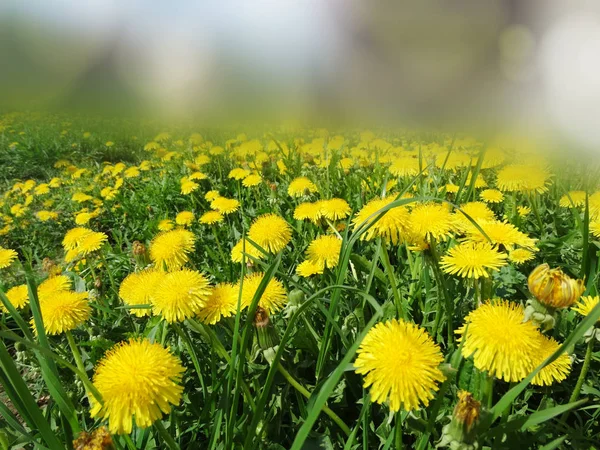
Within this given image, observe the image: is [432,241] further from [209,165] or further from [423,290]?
[209,165]

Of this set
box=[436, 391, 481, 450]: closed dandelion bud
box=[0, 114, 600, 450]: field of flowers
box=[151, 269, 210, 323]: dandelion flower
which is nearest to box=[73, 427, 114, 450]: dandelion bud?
box=[0, 114, 600, 450]: field of flowers

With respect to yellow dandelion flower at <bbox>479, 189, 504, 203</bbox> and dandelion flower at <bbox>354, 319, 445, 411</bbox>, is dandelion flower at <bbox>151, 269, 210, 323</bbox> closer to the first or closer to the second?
dandelion flower at <bbox>354, 319, 445, 411</bbox>

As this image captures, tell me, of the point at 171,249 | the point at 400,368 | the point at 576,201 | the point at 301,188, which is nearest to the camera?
the point at 400,368

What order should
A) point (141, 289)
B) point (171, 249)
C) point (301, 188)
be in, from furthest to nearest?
point (301, 188) → point (171, 249) → point (141, 289)

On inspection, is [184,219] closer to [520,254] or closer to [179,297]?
[179,297]

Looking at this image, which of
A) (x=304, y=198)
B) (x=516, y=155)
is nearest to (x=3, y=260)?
(x=304, y=198)

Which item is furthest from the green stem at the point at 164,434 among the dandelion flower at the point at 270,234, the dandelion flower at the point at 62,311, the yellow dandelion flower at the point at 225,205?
the yellow dandelion flower at the point at 225,205

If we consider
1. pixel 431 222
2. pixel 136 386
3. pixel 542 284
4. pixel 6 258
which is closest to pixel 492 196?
pixel 431 222
